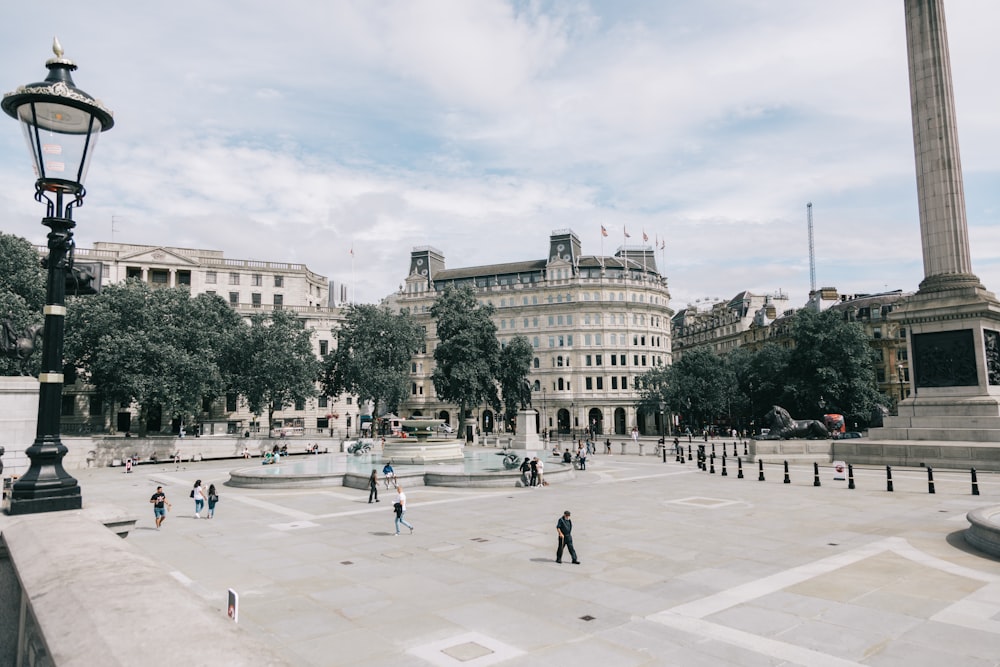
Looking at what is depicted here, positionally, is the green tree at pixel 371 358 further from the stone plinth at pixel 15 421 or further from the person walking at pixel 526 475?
the person walking at pixel 526 475

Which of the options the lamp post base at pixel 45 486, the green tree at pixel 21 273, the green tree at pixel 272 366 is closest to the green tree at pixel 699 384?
the green tree at pixel 272 366

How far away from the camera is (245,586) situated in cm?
1278

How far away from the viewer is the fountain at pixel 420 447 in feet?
125

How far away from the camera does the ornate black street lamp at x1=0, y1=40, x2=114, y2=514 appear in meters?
7.29

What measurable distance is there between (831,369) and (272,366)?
52.1 meters

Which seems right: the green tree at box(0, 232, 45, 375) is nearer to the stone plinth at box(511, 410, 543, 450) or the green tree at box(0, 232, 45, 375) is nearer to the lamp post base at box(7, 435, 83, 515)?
the stone plinth at box(511, 410, 543, 450)

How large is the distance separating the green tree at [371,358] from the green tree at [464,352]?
12.5 ft

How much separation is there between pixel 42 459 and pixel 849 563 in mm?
14931

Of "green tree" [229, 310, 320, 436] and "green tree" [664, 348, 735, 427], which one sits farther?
"green tree" [664, 348, 735, 427]

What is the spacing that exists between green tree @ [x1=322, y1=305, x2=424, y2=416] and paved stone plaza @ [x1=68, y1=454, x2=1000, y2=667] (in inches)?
1601

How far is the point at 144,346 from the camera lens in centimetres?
4659

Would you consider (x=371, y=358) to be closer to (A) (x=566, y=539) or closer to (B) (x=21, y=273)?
(B) (x=21, y=273)

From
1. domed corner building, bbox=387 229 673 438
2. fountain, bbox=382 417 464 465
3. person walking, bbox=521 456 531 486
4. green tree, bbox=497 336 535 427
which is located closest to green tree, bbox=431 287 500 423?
green tree, bbox=497 336 535 427

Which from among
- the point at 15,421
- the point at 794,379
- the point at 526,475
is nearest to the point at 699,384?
the point at 794,379
